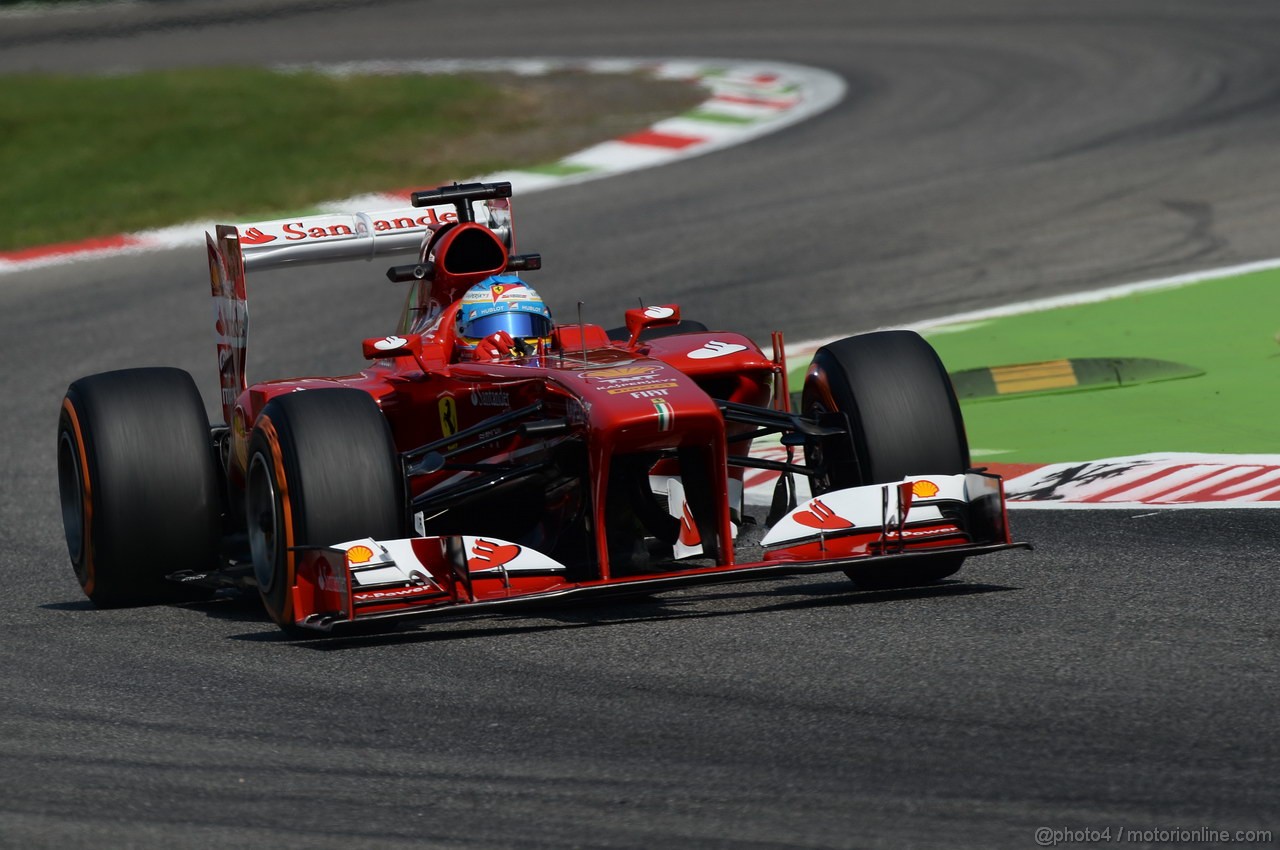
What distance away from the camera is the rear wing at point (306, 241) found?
348 inches

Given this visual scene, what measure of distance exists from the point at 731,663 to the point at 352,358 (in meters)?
7.87

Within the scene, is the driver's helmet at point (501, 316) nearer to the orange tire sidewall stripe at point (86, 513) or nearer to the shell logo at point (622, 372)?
the shell logo at point (622, 372)

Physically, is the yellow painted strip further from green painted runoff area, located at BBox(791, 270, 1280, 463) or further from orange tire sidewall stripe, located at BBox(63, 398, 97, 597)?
orange tire sidewall stripe, located at BBox(63, 398, 97, 597)

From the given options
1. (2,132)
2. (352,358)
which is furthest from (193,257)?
(2,132)

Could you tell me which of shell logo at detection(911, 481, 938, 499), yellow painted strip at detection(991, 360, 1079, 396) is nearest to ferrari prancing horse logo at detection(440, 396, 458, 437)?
shell logo at detection(911, 481, 938, 499)

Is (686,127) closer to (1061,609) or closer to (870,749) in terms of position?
(1061,609)

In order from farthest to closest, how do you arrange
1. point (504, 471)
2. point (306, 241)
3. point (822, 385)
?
point (306, 241) < point (822, 385) < point (504, 471)

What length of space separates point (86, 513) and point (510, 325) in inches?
70.7

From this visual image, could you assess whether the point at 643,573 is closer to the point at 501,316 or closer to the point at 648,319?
the point at 648,319

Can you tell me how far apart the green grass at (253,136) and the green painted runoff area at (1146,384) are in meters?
7.89

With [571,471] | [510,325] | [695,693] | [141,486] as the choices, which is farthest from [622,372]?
[141,486]

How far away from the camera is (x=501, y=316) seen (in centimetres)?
789

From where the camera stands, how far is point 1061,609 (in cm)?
664

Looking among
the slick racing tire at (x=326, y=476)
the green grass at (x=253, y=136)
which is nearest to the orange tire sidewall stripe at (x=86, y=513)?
the slick racing tire at (x=326, y=476)
